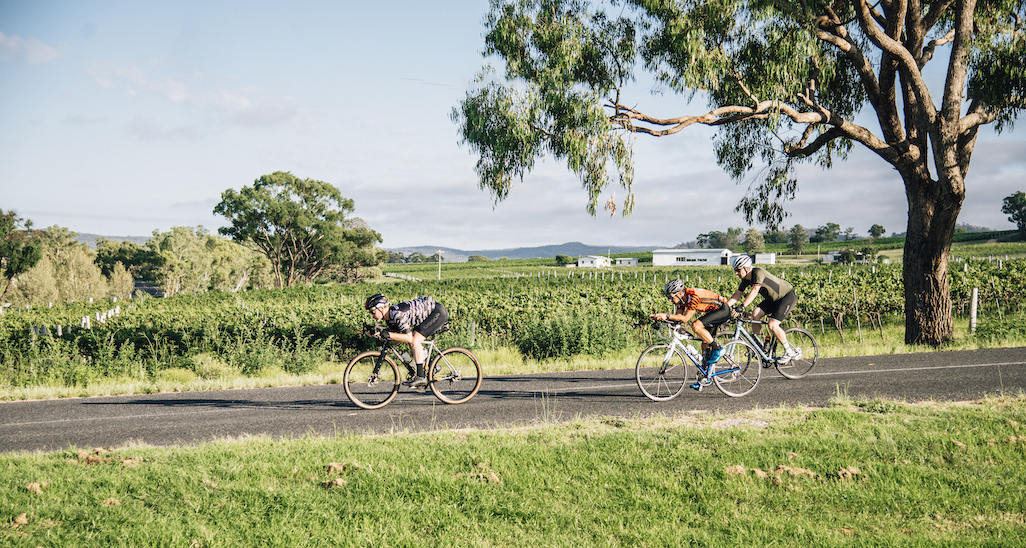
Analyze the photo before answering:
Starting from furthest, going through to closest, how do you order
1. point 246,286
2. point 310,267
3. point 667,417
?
point 246,286, point 310,267, point 667,417

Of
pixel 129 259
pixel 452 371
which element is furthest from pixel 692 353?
pixel 129 259

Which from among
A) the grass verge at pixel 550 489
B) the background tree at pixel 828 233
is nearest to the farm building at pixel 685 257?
the background tree at pixel 828 233

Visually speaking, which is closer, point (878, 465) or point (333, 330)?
point (878, 465)

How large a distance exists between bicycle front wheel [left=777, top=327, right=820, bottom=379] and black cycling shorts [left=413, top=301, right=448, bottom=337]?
17.9 feet

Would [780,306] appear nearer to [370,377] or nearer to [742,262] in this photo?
[742,262]

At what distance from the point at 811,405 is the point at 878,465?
2680 mm

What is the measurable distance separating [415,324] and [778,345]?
5918 millimetres

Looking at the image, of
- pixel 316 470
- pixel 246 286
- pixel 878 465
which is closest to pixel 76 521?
pixel 316 470

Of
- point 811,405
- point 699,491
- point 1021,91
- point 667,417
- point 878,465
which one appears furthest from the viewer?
point 1021,91

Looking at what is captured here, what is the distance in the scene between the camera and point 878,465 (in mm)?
5090

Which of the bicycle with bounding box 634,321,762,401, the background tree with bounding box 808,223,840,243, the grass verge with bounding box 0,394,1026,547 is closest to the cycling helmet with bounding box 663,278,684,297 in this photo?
→ the bicycle with bounding box 634,321,762,401

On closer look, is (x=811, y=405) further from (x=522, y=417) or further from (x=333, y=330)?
(x=333, y=330)

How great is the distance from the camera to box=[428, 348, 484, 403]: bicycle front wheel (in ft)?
27.8

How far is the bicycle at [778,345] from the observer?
8.66 m
